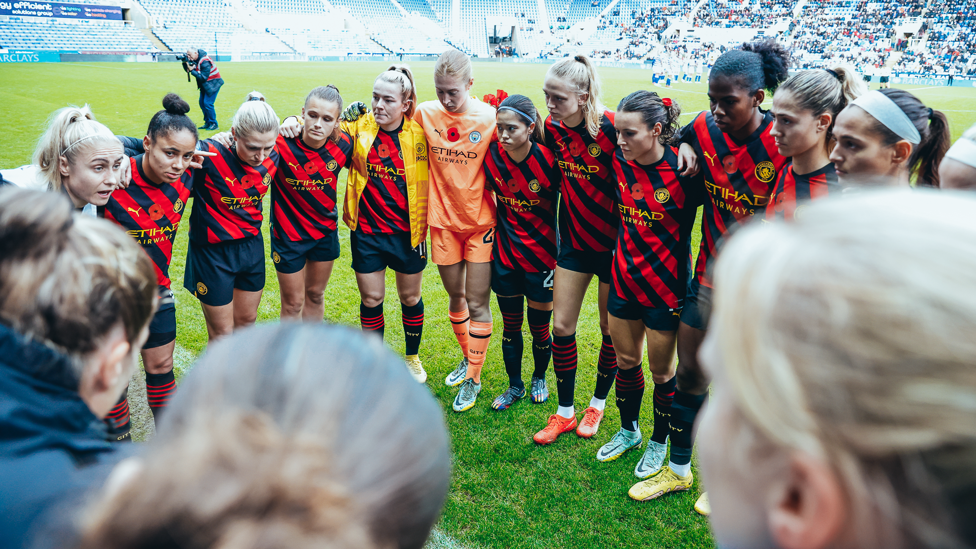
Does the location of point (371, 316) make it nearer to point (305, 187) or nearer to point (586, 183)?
point (305, 187)

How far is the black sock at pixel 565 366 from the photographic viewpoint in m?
4.12

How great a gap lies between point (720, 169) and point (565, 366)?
5.74 feet

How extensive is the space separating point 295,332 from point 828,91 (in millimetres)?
2947

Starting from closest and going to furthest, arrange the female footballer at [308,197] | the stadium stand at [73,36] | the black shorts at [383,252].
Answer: the female footballer at [308,197] < the black shorts at [383,252] < the stadium stand at [73,36]

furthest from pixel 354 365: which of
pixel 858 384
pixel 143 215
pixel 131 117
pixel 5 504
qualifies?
pixel 131 117

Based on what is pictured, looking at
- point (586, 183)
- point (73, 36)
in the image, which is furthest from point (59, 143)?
point (73, 36)

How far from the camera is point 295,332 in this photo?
74 cm

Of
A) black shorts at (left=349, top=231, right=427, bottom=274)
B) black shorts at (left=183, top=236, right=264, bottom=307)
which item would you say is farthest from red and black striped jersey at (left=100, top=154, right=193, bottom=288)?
black shorts at (left=349, top=231, right=427, bottom=274)

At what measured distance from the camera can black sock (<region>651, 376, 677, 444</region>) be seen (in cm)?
363

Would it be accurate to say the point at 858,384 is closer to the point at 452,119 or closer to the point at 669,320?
the point at 669,320

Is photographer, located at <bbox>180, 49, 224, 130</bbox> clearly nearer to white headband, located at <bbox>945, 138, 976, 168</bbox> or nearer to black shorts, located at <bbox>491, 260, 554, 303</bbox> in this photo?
black shorts, located at <bbox>491, 260, 554, 303</bbox>

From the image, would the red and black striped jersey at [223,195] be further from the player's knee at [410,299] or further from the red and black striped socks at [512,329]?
the red and black striped socks at [512,329]

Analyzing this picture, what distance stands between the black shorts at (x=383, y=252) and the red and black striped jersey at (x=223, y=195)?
2.73 ft

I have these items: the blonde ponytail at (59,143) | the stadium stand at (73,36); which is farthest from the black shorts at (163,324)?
the stadium stand at (73,36)
